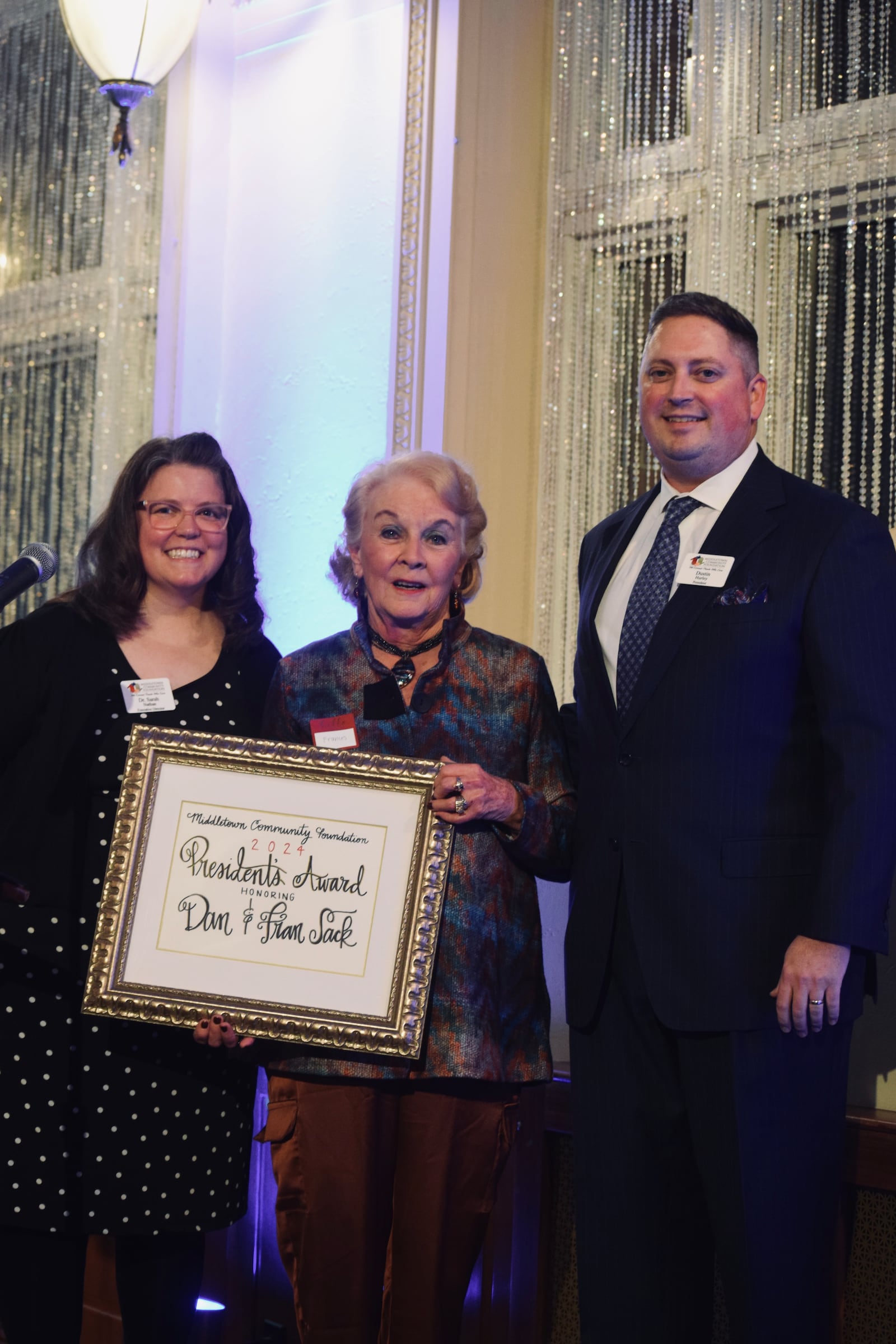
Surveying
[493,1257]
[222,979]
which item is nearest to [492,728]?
[222,979]

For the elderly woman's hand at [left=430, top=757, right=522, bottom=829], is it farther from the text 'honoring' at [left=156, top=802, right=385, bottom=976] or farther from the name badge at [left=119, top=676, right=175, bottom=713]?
the name badge at [left=119, top=676, right=175, bottom=713]

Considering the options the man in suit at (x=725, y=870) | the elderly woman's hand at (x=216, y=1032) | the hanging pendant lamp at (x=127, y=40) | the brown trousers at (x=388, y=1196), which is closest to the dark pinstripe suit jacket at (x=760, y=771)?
the man in suit at (x=725, y=870)

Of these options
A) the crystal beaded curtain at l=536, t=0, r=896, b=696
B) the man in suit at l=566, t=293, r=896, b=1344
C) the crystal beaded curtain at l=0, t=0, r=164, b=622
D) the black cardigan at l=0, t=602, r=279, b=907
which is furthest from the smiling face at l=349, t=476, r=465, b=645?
the crystal beaded curtain at l=0, t=0, r=164, b=622

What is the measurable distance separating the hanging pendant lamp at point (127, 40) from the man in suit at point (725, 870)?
2.03m

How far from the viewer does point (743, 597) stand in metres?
1.91

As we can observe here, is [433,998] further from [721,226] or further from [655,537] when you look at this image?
[721,226]

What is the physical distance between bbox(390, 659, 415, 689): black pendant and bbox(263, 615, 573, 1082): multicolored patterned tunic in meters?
0.02

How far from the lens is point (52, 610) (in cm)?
235

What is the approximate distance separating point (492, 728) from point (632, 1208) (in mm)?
720

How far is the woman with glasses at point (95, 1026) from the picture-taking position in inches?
86.0

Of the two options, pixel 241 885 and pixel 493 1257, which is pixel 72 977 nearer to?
pixel 241 885

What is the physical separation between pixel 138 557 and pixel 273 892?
26.3 inches

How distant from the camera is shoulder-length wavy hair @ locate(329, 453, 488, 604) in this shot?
2174 millimetres

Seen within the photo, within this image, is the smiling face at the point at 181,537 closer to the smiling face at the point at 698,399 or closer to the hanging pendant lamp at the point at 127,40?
the smiling face at the point at 698,399
